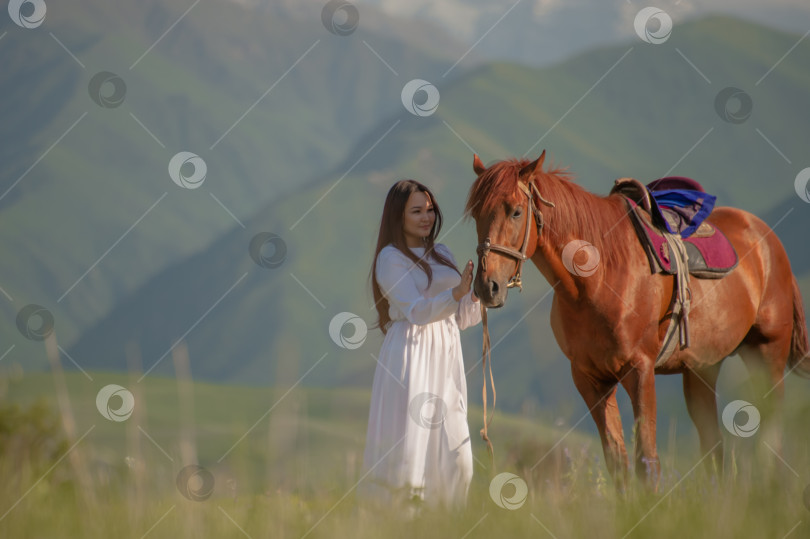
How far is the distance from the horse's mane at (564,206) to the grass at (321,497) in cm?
100

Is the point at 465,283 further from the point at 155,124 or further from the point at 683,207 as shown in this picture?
the point at 155,124

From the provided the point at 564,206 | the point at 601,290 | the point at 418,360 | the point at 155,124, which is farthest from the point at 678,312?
the point at 155,124

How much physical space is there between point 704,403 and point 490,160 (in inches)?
1017

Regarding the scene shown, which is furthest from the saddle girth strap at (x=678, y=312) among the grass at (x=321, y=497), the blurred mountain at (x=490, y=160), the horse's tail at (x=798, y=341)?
the blurred mountain at (x=490, y=160)

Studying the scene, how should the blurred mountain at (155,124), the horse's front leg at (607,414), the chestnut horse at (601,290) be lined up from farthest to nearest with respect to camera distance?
the blurred mountain at (155,124) → the horse's front leg at (607,414) → the chestnut horse at (601,290)

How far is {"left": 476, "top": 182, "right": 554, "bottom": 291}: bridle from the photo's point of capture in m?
3.58

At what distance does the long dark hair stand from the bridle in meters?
0.50

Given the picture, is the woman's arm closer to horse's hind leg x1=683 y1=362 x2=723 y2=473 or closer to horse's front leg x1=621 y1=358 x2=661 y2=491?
horse's front leg x1=621 y1=358 x2=661 y2=491

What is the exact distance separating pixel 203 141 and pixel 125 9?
24.6 feet

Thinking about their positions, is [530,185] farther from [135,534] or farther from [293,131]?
[293,131]

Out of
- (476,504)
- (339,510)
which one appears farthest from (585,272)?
(339,510)

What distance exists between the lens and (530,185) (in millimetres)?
3904

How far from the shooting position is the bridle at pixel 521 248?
11.7 ft

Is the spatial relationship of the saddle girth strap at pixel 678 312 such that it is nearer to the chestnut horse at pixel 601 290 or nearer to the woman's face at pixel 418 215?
the chestnut horse at pixel 601 290
